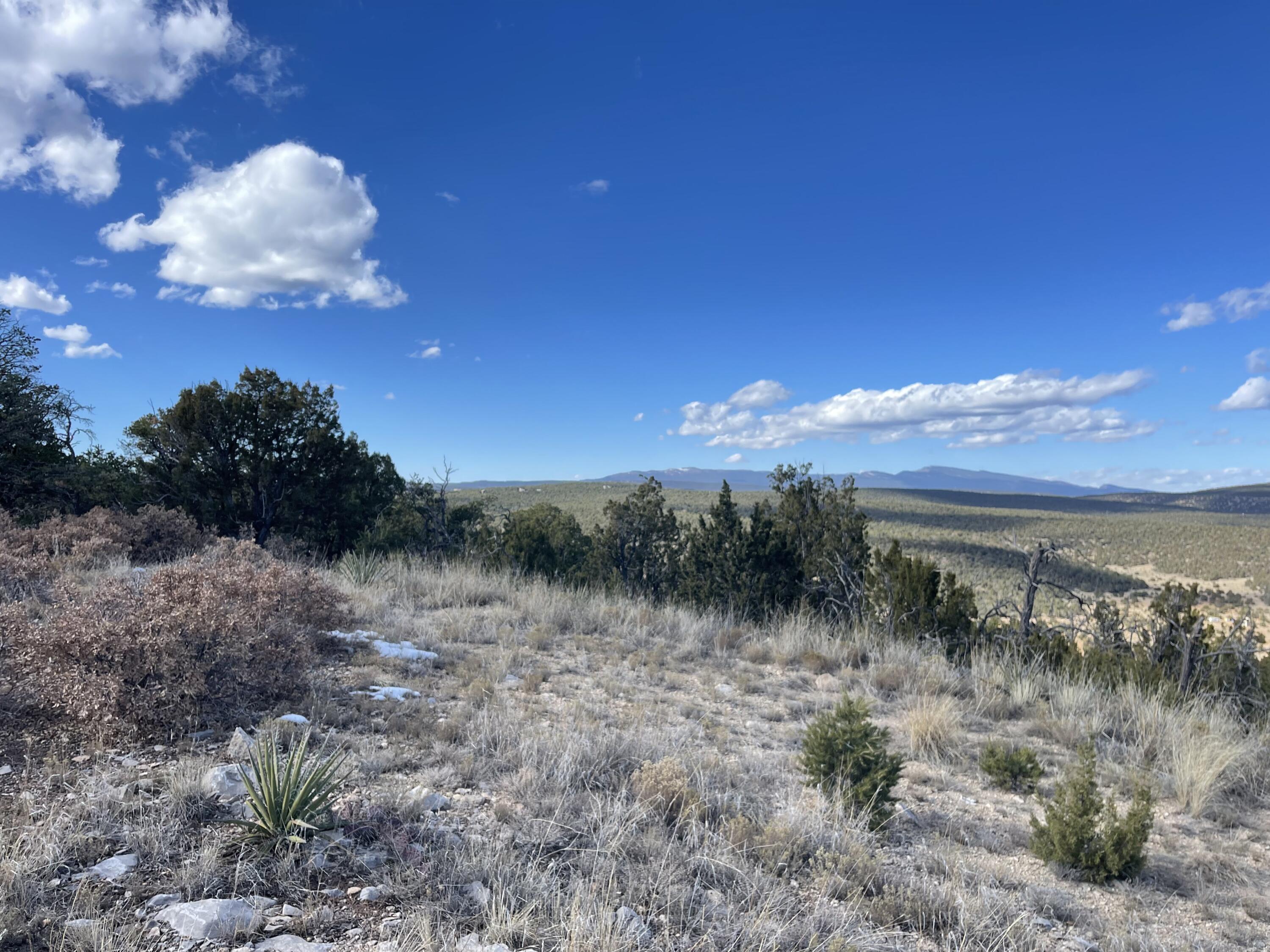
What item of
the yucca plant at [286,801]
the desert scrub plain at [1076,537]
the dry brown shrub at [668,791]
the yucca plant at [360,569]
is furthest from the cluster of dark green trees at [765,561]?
the yucca plant at [286,801]

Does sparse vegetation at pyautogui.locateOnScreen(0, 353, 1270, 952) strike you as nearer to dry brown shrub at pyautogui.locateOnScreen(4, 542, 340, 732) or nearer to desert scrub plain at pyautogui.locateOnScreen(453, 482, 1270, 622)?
dry brown shrub at pyautogui.locateOnScreen(4, 542, 340, 732)

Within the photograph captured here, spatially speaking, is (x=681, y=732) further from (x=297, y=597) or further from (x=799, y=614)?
(x=799, y=614)

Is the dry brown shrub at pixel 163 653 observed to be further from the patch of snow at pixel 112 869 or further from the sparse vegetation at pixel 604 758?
the patch of snow at pixel 112 869

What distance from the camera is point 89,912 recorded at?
97.3 inches

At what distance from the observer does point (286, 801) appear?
3.09 meters

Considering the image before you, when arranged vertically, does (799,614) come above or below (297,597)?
below

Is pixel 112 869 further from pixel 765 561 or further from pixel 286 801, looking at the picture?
pixel 765 561

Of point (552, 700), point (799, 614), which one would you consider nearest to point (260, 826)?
point (552, 700)

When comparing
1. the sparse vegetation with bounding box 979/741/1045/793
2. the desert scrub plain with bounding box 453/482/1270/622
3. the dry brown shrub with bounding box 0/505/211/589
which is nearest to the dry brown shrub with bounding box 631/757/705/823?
the sparse vegetation with bounding box 979/741/1045/793

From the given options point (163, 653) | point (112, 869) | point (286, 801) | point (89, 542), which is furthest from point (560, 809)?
point (89, 542)

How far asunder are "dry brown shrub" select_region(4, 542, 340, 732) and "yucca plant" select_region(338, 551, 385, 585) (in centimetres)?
427

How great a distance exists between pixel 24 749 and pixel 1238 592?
50663 millimetres

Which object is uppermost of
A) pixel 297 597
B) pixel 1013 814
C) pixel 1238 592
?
pixel 297 597

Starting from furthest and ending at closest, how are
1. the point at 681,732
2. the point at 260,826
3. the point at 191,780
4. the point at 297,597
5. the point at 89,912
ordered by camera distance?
1. the point at 297,597
2. the point at 681,732
3. the point at 191,780
4. the point at 260,826
5. the point at 89,912
